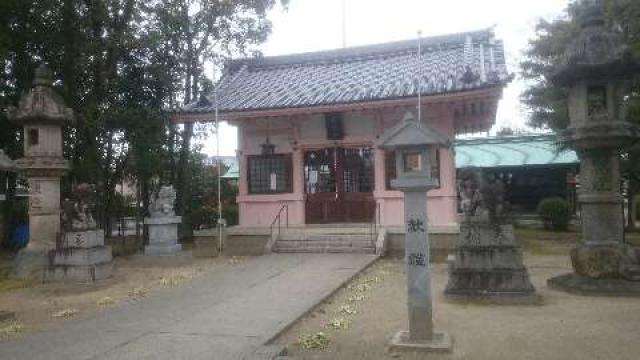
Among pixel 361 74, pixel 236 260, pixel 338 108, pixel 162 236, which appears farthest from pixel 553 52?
pixel 162 236

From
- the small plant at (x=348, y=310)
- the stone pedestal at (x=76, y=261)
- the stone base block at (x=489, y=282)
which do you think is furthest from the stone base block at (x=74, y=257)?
the stone base block at (x=489, y=282)

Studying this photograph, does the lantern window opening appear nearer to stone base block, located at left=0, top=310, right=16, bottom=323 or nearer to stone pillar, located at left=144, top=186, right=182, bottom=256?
stone pillar, located at left=144, top=186, right=182, bottom=256

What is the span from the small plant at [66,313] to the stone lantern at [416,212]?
17.7 ft

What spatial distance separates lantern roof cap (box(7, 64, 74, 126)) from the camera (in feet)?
45.2

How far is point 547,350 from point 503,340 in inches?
22.3

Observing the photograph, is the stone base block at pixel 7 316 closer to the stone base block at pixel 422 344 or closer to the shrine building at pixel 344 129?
the stone base block at pixel 422 344

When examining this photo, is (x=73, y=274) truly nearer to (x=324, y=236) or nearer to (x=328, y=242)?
(x=328, y=242)

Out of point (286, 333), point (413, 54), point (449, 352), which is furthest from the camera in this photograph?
point (413, 54)

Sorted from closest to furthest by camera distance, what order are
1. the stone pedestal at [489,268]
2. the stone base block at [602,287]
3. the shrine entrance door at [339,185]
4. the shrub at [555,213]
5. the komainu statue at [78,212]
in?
the stone pedestal at [489,268], the stone base block at [602,287], the komainu statue at [78,212], the shrine entrance door at [339,185], the shrub at [555,213]

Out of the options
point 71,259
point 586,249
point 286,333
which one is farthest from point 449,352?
point 71,259

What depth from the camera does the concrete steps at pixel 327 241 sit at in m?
15.0

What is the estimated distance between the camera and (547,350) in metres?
6.08

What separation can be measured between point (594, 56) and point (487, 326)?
18.3 feet

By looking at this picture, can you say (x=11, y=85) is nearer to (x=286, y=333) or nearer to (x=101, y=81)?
(x=101, y=81)
